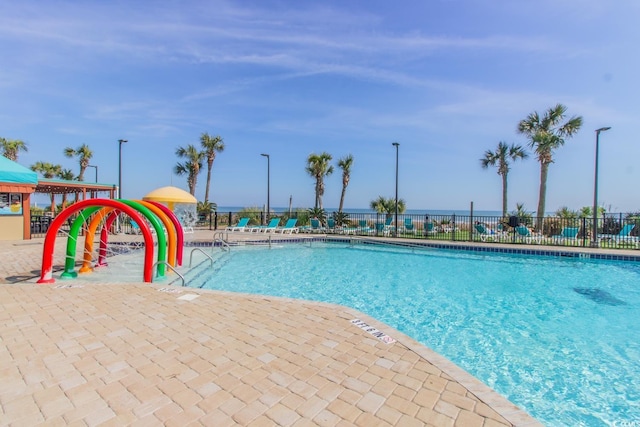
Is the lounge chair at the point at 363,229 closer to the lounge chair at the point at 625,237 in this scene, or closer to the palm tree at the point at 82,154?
the lounge chair at the point at 625,237

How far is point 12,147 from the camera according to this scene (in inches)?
1045

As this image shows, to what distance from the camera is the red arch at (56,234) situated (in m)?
5.93

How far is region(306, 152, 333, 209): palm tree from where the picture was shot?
2392 centimetres

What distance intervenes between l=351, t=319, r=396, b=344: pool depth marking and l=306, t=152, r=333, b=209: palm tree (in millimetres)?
19815

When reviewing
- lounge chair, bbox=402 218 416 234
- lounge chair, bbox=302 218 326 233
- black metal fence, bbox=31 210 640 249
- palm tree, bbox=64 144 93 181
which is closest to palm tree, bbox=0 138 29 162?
palm tree, bbox=64 144 93 181

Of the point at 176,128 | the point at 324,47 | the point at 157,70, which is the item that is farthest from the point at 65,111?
the point at 324,47

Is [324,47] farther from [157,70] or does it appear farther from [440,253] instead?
[440,253]

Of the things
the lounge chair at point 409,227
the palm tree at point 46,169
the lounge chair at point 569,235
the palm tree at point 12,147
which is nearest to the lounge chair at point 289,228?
the lounge chair at point 409,227

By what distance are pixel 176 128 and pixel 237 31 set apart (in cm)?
1274

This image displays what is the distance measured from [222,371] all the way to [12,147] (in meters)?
34.4

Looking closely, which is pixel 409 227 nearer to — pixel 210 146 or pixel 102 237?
pixel 102 237

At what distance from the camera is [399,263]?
11008 mm

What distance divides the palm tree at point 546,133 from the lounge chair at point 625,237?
5.94m

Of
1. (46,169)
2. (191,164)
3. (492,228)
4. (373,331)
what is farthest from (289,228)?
(46,169)
